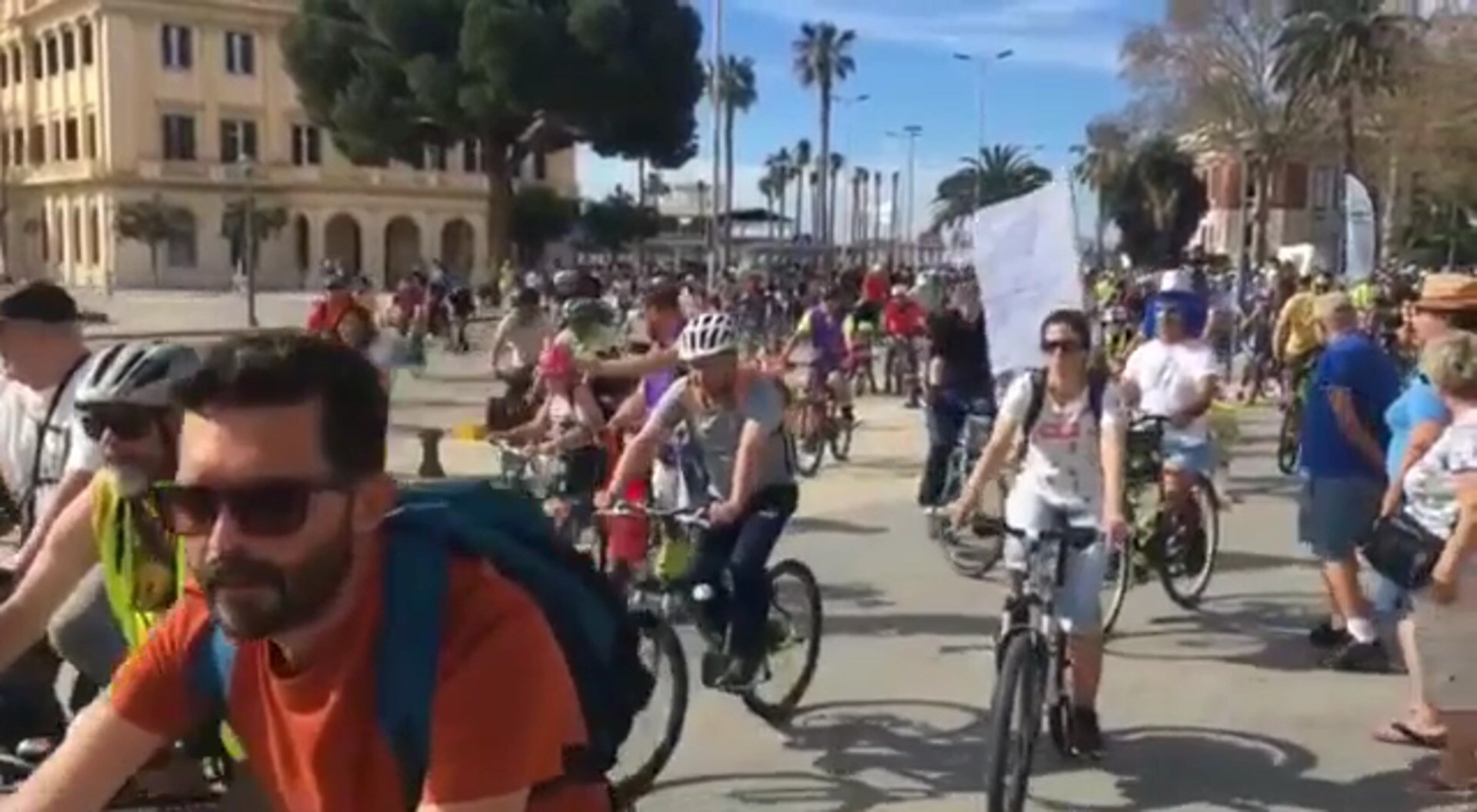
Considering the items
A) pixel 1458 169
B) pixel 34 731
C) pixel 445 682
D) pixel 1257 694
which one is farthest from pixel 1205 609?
pixel 1458 169

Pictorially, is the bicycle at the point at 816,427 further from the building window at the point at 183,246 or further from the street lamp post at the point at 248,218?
the building window at the point at 183,246

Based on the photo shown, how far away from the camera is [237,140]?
77.4 metres

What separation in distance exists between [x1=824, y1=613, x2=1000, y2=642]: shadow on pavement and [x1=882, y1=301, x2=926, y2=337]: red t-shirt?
12079 mm

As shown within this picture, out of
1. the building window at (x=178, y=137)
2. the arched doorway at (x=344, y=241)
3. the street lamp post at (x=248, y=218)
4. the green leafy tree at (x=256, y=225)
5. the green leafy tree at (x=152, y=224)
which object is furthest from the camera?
the arched doorway at (x=344, y=241)

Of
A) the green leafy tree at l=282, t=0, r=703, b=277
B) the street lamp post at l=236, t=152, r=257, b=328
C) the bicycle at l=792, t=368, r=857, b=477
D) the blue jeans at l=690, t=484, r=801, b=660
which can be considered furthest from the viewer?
the street lamp post at l=236, t=152, r=257, b=328

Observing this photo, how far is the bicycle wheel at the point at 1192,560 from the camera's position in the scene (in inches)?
355

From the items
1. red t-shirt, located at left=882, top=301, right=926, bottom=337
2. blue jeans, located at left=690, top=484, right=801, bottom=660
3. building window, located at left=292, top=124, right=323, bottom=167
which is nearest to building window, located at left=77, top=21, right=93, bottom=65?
building window, located at left=292, top=124, right=323, bottom=167

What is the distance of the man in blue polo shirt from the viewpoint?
7496 mm

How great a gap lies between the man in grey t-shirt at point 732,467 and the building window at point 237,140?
74.1 metres

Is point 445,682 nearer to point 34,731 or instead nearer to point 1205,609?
point 34,731

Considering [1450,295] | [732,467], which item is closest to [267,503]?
[732,467]

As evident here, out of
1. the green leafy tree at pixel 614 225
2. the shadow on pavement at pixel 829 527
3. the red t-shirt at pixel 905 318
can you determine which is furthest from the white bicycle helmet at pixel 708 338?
the green leafy tree at pixel 614 225

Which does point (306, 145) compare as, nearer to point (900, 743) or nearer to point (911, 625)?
point (911, 625)

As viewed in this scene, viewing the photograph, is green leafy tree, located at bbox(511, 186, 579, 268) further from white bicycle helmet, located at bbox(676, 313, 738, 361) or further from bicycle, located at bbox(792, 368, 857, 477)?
white bicycle helmet, located at bbox(676, 313, 738, 361)
